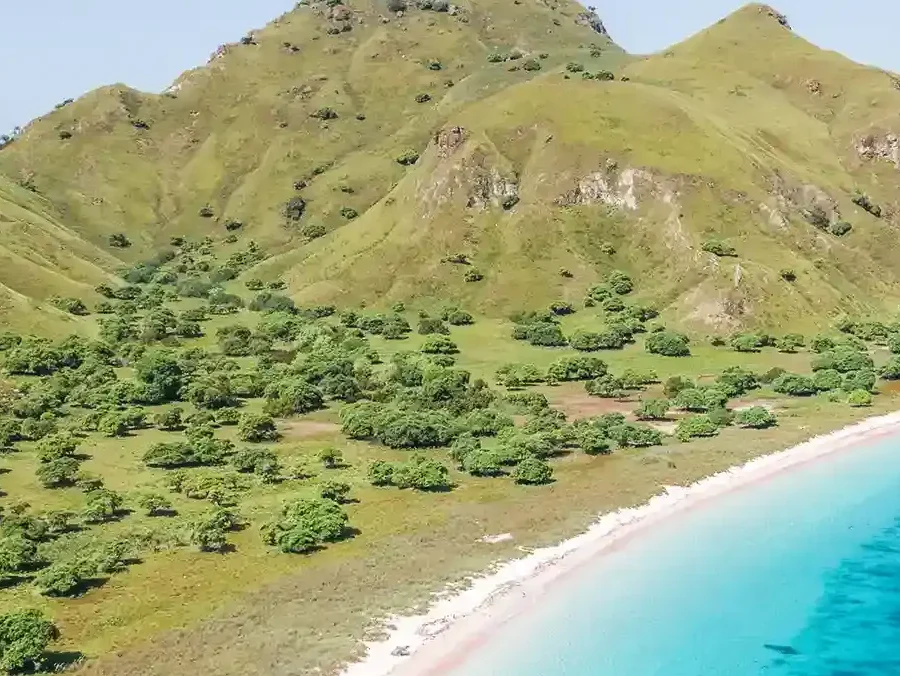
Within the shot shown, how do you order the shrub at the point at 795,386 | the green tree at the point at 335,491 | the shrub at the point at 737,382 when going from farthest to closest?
the shrub at the point at 737,382 < the shrub at the point at 795,386 < the green tree at the point at 335,491

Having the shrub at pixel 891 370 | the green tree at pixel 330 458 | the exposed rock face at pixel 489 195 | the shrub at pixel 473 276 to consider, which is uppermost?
the exposed rock face at pixel 489 195

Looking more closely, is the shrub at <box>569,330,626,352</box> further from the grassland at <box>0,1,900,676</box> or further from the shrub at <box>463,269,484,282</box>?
the shrub at <box>463,269,484,282</box>

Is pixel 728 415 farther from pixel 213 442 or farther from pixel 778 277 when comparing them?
pixel 778 277

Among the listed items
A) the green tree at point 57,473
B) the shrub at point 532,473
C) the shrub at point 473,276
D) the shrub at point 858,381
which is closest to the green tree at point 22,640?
the green tree at point 57,473

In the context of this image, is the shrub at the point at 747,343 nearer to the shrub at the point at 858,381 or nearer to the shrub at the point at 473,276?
the shrub at the point at 858,381

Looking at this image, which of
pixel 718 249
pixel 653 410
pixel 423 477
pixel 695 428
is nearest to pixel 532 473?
pixel 423 477
